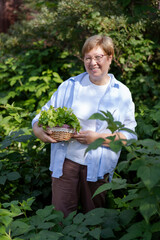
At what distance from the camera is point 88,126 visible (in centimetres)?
251

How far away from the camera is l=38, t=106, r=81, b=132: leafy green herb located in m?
2.31

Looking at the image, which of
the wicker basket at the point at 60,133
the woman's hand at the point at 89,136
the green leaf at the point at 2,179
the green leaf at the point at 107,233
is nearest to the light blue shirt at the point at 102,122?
the woman's hand at the point at 89,136

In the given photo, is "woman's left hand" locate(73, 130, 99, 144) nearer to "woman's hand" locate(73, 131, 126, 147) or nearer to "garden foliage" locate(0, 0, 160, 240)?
"woman's hand" locate(73, 131, 126, 147)

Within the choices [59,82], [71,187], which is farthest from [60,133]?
[59,82]

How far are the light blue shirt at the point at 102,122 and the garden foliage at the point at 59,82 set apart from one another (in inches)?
9.2

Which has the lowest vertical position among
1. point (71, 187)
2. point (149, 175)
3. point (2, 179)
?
point (2, 179)

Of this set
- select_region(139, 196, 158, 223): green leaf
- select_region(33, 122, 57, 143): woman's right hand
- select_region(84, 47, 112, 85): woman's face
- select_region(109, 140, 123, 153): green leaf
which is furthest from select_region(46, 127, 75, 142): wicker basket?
select_region(139, 196, 158, 223): green leaf

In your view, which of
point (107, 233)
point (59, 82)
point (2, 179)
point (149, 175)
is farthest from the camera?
point (59, 82)

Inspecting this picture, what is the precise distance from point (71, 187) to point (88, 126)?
1.79 ft

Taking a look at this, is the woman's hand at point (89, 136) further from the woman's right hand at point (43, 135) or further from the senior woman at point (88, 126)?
the woman's right hand at point (43, 135)

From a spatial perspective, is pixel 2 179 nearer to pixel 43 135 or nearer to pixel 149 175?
pixel 43 135

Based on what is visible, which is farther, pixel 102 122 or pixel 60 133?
pixel 102 122

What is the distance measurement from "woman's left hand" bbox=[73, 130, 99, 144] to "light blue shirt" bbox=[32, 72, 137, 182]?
0.41 feet

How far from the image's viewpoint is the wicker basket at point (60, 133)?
233cm
